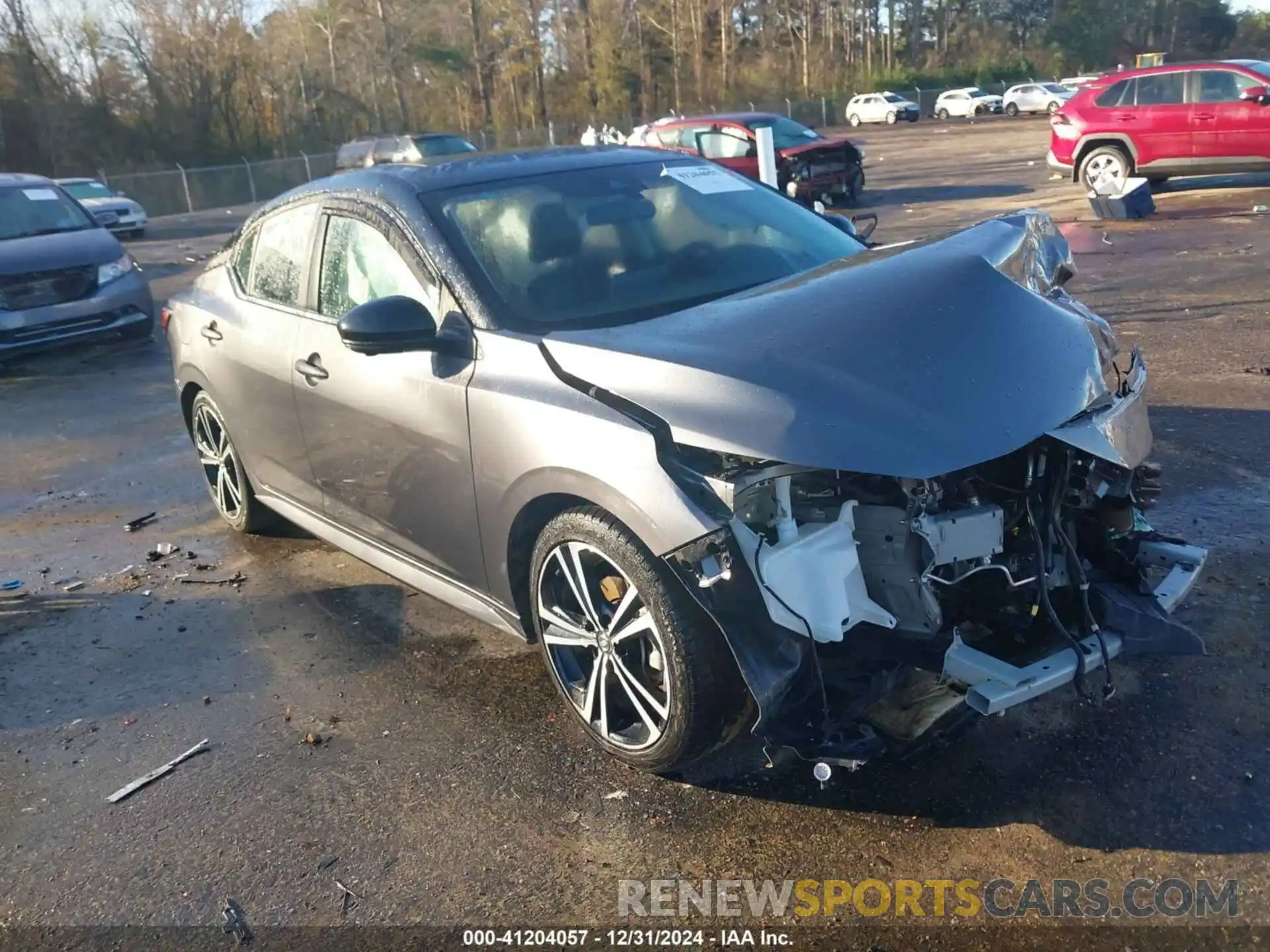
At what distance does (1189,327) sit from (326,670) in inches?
269

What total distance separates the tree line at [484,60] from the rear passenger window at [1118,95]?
36538 millimetres

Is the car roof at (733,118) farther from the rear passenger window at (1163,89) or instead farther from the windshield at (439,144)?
the windshield at (439,144)

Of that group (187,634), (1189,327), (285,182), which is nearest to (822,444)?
(187,634)

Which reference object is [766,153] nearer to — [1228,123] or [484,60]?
[1228,123]

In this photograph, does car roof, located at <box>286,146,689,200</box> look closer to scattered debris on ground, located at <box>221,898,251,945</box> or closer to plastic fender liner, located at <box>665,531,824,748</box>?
plastic fender liner, located at <box>665,531,824,748</box>

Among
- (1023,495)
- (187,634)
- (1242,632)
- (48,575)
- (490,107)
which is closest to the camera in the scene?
(1023,495)

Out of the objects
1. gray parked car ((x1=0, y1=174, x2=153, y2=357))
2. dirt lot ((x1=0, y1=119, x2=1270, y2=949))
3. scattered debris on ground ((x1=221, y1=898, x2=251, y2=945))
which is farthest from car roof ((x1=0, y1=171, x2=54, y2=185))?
scattered debris on ground ((x1=221, y1=898, x2=251, y2=945))

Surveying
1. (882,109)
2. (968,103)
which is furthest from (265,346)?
(882,109)

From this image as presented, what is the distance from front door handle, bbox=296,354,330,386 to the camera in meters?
4.24

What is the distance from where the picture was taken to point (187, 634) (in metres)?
4.64

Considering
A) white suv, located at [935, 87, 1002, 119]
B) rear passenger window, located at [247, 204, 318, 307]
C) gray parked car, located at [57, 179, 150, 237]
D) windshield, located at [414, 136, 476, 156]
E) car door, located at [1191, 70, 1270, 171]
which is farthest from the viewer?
white suv, located at [935, 87, 1002, 119]

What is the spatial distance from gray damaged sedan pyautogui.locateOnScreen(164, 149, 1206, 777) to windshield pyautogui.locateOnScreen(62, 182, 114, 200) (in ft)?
84.8

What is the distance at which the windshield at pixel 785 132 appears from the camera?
18.6 m

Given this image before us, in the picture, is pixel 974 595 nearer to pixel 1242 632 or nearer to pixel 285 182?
pixel 1242 632
